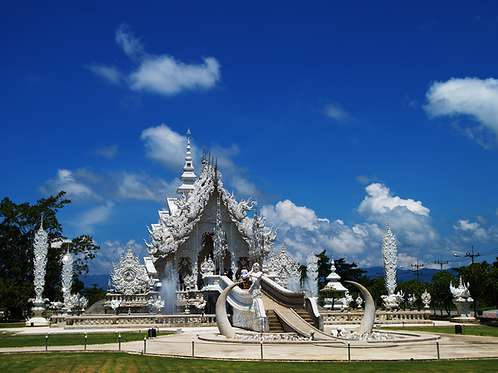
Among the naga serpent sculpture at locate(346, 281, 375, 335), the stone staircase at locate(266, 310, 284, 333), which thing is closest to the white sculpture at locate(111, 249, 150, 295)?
the stone staircase at locate(266, 310, 284, 333)

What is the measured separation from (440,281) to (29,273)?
4474cm

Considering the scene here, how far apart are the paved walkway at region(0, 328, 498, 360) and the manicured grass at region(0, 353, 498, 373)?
1.43 m

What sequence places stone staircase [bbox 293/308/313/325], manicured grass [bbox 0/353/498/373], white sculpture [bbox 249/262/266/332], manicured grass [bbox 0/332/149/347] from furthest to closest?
stone staircase [bbox 293/308/313/325] → white sculpture [bbox 249/262/266/332] → manicured grass [bbox 0/332/149/347] → manicured grass [bbox 0/353/498/373]

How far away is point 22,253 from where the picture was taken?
182 feet

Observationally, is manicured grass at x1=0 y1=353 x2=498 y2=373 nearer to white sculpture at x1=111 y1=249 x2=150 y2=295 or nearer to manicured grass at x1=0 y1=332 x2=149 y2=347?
manicured grass at x1=0 y1=332 x2=149 y2=347

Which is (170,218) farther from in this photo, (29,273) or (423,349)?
(423,349)

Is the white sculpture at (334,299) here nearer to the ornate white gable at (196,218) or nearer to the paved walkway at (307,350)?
the ornate white gable at (196,218)

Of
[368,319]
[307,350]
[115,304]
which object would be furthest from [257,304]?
[115,304]

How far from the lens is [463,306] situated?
4384 centimetres

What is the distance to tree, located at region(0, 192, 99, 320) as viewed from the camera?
49.1 meters

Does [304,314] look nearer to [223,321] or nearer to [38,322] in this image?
[223,321]

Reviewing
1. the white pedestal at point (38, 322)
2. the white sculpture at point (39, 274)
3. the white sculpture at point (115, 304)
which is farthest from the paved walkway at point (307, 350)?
the white sculpture at point (39, 274)

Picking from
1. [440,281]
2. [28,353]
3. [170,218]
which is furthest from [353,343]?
[440,281]

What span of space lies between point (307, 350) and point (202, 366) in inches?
216
